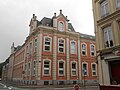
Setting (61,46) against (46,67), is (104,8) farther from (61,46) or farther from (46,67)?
(61,46)

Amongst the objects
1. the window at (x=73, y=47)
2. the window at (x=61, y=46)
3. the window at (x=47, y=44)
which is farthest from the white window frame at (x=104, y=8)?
the window at (x=73, y=47)

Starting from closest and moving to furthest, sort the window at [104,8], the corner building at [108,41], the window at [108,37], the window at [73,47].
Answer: the corner building at [108,41] < the window at [108,37] < the window at [104,8] < the window at [73,47]

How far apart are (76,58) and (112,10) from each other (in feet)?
66.6

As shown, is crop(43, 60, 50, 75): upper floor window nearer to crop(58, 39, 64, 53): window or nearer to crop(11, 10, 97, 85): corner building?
crop(11, 10, 97, 85): corner building

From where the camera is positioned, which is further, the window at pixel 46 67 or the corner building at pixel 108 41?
the window at pixel 46 67

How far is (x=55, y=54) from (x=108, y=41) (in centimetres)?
1685

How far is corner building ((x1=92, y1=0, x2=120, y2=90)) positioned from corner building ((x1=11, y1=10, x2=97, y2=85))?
1523cm

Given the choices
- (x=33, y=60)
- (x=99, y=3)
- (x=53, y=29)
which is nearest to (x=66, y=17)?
(x=53, y=29)

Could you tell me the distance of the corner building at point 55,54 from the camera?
29.5 metres

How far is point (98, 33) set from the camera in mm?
16375

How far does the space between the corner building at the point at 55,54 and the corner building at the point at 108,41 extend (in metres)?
15.2

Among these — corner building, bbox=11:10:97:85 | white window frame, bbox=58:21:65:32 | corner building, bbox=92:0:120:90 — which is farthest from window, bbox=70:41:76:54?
corner building, bbox=92:0:120:90

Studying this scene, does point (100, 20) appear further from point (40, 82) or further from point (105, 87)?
point (40, 82)

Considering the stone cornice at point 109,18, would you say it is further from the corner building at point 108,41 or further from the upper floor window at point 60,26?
the upper floor window at point 60,26
